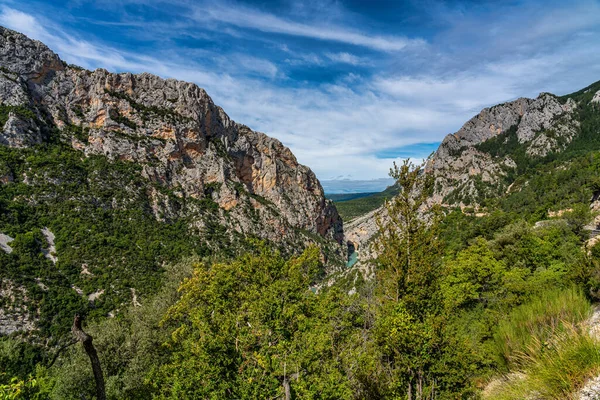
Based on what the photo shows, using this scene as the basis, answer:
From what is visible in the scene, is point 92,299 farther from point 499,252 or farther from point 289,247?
point 289,247

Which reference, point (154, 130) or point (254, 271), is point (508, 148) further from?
point (254, 271)

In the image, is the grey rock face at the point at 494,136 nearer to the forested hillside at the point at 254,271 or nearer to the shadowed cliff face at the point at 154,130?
the forested hillside at the point at 254,271

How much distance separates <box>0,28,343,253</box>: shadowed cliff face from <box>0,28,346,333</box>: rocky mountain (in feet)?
0.98

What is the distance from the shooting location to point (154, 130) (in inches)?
3371

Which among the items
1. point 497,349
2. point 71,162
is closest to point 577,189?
point 497,349

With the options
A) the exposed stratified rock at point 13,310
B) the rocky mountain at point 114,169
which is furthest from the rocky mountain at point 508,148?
the exposed stratified rock at point 13,310

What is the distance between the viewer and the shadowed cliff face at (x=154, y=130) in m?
70.2

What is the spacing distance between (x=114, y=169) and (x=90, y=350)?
76.8 meters

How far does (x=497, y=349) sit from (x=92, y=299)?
46592 millimetres

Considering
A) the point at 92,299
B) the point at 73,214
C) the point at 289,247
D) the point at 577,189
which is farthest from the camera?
the point at 289,247

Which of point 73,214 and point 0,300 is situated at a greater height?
point 73,214

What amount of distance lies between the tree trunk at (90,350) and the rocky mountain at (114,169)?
125 feet

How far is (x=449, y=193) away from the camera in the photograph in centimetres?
12225

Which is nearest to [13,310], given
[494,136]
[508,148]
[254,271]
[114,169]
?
[254,271]
